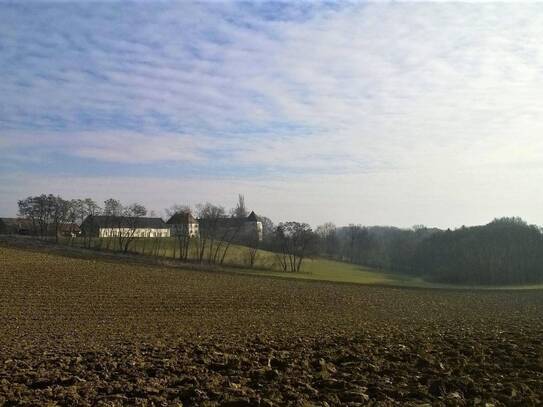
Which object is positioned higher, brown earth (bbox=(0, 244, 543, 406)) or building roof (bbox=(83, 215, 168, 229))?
building roof (bbox=(83, 215, 168, 229))

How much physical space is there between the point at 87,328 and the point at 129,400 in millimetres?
15794

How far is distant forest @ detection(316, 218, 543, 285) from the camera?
94.6 metres

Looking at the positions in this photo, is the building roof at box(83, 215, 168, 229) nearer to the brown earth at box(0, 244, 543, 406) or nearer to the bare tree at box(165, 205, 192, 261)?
the bare tree at box(165, 205, 192, 261)

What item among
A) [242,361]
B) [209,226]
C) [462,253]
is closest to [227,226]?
[209,226]

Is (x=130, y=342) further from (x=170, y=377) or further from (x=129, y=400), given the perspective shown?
(x=129, y=400)

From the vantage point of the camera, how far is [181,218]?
12862 centimetres

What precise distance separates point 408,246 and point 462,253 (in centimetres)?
2406

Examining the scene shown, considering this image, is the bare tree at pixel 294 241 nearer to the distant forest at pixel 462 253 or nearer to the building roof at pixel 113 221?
the distant forest at pixel 462 253

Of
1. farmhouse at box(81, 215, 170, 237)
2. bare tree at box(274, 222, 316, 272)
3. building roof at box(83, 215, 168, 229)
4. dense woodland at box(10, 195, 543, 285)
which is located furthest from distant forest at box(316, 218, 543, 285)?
building roof at box(83, 215, 168, 229)

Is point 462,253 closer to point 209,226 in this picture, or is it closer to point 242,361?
point 209,226

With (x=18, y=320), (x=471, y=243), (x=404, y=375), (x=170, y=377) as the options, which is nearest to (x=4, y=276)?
(x=18, y=320)

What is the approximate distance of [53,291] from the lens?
37531mm

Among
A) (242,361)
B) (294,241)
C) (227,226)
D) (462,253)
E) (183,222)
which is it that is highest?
(183,222)

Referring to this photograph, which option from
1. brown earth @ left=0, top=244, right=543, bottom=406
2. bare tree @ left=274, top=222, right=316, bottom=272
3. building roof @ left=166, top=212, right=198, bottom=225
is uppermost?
building roof @ left=166, top=212, right=198, bottom=225
